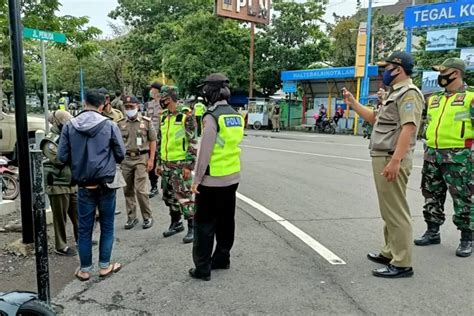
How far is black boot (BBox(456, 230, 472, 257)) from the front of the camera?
15.6ft

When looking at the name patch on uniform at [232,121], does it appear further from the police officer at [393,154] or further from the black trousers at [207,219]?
the police officer at [393,154]

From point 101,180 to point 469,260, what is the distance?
376 cm

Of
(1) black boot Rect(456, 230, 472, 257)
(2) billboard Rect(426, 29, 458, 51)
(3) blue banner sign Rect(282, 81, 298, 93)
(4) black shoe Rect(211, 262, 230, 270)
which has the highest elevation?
(2) billboard Rect(426, 29, 458, 51)

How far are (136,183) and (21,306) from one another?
311 cm

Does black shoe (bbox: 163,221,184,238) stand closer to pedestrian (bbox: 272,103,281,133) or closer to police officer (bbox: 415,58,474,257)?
police officer (bbox: 415,58,474,257)

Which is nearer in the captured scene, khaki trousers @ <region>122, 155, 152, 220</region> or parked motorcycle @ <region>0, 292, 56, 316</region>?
parked motorcycle @ <region>0, 292, 56, 316</region>

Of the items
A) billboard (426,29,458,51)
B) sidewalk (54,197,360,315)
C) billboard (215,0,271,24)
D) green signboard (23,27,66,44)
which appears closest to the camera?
sidewalk (54,197,360,315)

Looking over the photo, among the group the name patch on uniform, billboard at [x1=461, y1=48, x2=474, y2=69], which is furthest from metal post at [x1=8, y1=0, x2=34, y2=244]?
billboard at [x1=461, y1=48, x2=474, y2=69]

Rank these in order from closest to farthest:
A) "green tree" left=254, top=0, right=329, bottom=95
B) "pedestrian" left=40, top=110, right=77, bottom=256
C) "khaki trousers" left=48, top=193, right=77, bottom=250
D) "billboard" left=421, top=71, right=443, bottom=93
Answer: "pedestrian" left=40, top=110, right=77, bottom=256 < "khaki trousers" left=48, top=193, right=77, bottom=250 < "billboard" left=421, top=71, right=443, bottom=93 < "green tree" left=254, top=0, right=329, bottom=95

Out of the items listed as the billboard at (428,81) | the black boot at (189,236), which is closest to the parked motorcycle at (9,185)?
the black boot at (189,236)

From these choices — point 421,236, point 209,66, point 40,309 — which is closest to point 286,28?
point 209,66

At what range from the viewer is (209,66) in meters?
30.2

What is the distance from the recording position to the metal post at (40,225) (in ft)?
11.1

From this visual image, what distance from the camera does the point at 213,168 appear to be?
4.12 meters
